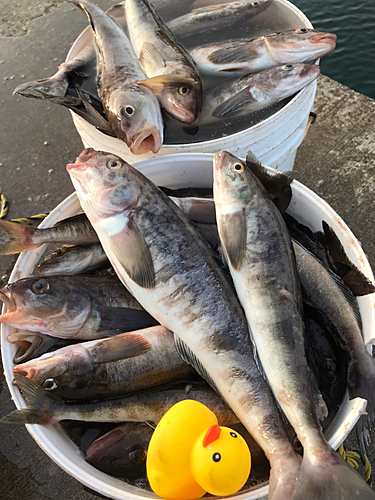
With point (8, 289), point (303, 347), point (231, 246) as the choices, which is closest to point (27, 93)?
point (8, 289)

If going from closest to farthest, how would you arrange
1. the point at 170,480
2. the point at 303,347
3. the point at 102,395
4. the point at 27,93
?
1. the point at 170,480
2. the point at 303,347
3. the point at 102,395
4. the point at 27,93

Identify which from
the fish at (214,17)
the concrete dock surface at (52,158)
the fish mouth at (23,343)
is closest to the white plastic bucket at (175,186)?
the fish mouth at (23,343)

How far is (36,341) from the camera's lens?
1.87 metres

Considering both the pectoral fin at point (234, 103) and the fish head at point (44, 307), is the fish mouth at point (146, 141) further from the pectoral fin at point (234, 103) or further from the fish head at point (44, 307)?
the fish head at point (44, 307)

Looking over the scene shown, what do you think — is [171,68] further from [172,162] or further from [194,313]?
[194,313]

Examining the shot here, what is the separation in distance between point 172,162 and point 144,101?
34 cm

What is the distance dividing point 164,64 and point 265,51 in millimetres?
612

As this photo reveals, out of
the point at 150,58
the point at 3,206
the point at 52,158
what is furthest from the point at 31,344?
the point at 52,158

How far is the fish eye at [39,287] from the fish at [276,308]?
2.52 ft

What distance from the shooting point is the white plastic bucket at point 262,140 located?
2.18m

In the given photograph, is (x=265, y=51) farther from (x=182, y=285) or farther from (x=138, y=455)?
(x=138, y=455)

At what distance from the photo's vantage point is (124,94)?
7.24ft

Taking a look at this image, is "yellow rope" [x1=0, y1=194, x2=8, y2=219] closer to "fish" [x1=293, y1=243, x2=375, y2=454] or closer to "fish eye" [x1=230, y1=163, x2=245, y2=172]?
"fish eye" [x1=230, y1=163, x2=245, y2=172]

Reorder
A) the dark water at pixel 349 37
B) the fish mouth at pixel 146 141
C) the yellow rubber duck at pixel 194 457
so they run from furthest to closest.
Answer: the dark water at pixel 349 37 → the fish mouth at pixel 146 141 → the yellow rubber duck at pixel 194 457
